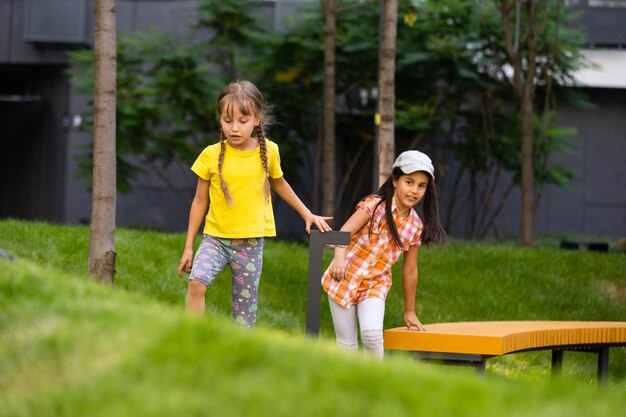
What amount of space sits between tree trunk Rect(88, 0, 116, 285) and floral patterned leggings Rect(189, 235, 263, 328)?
1790 mm

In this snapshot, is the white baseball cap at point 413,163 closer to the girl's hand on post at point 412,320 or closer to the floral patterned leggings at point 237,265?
the girl's hand on post at point 412,320

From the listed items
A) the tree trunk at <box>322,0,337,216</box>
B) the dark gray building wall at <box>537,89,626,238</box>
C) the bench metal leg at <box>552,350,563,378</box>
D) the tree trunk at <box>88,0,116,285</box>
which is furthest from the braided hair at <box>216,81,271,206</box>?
the dark gray building wall at <box>537,89,626,238</box>

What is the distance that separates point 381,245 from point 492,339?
91 cm

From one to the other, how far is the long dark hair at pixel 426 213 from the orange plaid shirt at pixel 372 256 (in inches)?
2.0

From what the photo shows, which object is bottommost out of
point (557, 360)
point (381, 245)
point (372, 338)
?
point (557, 360)

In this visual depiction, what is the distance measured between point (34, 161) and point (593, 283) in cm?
1538

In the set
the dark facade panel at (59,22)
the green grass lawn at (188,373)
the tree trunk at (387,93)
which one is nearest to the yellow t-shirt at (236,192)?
the green grass lawn at (188,373)

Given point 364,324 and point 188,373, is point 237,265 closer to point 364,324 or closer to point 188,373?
point 364,324

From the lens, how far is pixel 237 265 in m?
7.24

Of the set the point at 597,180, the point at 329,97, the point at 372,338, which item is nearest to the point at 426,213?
the point at 372,338

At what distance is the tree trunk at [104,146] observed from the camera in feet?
29.0

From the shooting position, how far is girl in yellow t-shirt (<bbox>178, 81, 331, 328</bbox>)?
7.08 metres

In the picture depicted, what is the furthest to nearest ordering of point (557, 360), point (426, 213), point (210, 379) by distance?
point (557, 360) → point (426, 213) → point (210, 379)

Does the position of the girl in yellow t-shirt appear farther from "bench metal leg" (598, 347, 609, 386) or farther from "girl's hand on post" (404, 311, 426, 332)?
"bench metal leg" (598, 347, 609, 386)
